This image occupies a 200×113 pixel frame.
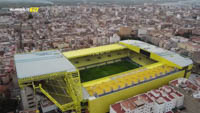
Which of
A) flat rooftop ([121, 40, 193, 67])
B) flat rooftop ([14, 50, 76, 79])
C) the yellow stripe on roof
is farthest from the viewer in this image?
the yellow stripe on roof

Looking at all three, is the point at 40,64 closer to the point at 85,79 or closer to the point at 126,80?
the point at 85,79

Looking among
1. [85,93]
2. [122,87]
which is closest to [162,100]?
[122,87]

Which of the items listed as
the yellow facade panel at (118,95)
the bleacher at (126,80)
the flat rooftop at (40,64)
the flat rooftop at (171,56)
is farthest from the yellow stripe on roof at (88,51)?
the yellow facade panel at (118,95)

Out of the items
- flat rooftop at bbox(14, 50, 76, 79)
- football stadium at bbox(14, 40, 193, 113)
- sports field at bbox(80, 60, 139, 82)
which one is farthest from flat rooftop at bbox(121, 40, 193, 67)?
flat rooftop at bbox(14, 50, 76, 79)

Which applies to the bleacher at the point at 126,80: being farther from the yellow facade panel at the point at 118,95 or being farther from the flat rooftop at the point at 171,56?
the flat rooftop at the point at 171,56

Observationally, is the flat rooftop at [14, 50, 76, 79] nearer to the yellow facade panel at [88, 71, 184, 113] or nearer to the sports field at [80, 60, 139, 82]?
the yellow facade panel at [88, 71, 184, 113]

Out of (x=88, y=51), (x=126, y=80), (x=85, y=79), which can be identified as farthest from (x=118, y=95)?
(x=88, y=51)
